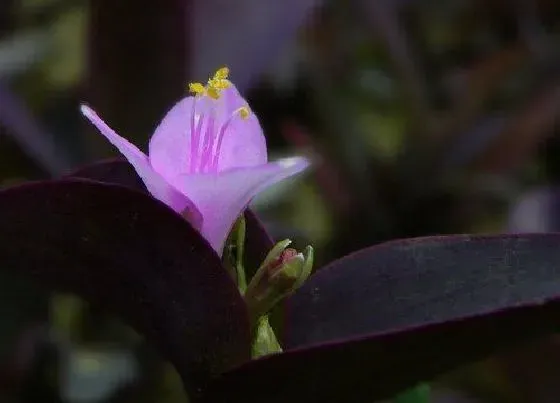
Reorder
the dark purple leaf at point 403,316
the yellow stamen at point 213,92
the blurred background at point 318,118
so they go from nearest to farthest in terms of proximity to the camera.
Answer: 1. the dark purple leaf at point 403,316
2. the yellow stamen at point 213,92
3. the blurred background at point 318,118

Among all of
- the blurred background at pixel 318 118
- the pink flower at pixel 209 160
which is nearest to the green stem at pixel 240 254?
the pink flower at pixel 209 160

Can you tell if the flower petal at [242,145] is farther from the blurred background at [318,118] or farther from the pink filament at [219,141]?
the blurred background at [318,118]

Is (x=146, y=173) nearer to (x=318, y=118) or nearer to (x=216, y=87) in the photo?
(x=216, y=87)

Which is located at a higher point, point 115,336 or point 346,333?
point 346,333

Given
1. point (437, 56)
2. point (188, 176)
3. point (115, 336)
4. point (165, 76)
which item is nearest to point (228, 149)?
point (188, 176)

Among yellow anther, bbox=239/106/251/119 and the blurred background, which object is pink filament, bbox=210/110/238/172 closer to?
yellow anther, bbox=239/106/251/119

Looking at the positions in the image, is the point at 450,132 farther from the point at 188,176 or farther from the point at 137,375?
the point at 188,176

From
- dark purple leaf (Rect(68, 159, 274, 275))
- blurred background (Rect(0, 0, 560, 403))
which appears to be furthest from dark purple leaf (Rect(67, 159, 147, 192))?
blurred background (Rect(0, 0, 560, 403))

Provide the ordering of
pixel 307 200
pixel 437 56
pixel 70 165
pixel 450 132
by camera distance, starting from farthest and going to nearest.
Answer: pixel 437 56 → pixel 307 200 → pixel 450 132 → pixel 70 165
